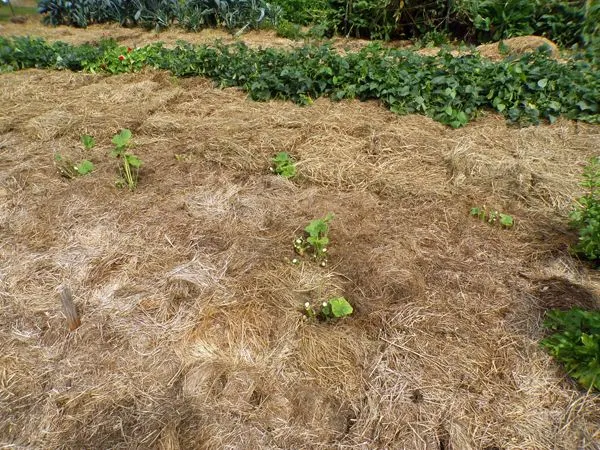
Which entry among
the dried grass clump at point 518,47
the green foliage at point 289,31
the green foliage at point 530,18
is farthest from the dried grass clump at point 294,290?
the green foliage at point 289,31

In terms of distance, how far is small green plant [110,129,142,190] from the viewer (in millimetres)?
2893

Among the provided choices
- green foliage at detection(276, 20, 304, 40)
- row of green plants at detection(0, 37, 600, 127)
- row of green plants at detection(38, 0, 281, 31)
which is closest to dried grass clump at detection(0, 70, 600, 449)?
row of green plants at detection(0, 37, 600, 127)

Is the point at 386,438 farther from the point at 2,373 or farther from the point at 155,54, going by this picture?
the point at 155,54

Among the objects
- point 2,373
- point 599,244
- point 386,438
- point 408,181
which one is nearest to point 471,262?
point 599,244

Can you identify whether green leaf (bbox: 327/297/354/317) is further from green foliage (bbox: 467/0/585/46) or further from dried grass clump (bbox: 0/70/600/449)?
green foliage (bbox: 467/0/585/46)

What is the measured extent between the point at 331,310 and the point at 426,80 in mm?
2832

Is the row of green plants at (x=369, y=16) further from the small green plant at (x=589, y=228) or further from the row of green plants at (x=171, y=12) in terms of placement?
the small green plant at (x=589, y=228)

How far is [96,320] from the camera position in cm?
207

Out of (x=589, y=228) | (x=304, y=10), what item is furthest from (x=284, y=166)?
(x=304, y=10)

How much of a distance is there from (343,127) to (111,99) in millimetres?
2842

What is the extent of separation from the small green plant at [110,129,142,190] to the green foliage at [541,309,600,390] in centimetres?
293

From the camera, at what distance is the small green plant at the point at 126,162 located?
2893 millimetres

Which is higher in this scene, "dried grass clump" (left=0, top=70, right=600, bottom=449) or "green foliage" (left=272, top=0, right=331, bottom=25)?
"green foliage" (left=272, top=0, right=331, bottom=25)

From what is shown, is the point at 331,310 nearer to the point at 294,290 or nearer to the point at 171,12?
the point at 294,290
